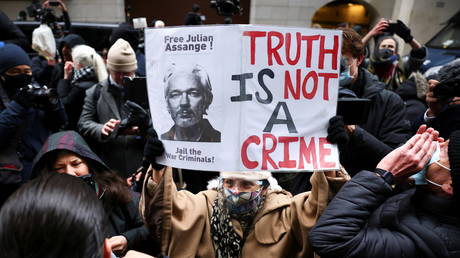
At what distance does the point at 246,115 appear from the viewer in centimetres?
148

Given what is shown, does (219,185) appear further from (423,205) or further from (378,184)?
(423,205)

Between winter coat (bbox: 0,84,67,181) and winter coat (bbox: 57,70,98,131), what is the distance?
62 cm

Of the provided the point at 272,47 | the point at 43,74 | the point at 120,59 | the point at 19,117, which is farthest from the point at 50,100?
the point at 43,74

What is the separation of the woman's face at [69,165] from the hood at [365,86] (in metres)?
1.87

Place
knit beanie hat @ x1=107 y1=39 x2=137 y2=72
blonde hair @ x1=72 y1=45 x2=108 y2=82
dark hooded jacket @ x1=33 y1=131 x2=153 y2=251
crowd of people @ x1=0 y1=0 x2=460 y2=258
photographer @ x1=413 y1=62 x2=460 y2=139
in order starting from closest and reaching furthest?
crowd of people @ x1=0 y1=0 x2=460 y2=258
dark hooded jacket @ x1=33 y1=131 x2=153 y2=251
photographer @ x1=413 y1=62 x2=460 y2=139
knit beanie hat @ x1=107 y1=39 x2=137 y2=72
blonde hair @ x1=72 y1=45 x2=108 y2=82

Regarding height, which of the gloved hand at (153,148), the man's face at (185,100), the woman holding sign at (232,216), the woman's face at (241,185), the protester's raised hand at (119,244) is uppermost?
the man's face at (185,100)

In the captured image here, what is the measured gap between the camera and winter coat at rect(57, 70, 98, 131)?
354 cm

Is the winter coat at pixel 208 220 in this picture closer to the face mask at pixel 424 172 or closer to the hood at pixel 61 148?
the face mask at pixel 424 172

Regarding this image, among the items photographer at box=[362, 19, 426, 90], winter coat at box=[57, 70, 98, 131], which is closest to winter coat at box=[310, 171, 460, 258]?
photographer at box=[362, 19, 426, 90]

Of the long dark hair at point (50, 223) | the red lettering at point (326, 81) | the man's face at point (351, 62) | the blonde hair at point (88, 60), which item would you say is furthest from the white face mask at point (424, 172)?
the blonde hair at point (88, 60)

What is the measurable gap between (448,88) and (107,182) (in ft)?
7.51

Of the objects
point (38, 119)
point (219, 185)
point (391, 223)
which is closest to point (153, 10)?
point (38, 119)

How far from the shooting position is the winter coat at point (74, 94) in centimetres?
354

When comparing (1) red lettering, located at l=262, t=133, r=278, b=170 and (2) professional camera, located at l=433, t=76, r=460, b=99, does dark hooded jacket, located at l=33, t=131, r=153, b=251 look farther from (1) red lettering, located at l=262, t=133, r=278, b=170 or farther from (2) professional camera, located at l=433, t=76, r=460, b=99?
(2) professional camera, located at l=433, t=76, r=460, b=99
